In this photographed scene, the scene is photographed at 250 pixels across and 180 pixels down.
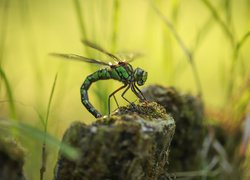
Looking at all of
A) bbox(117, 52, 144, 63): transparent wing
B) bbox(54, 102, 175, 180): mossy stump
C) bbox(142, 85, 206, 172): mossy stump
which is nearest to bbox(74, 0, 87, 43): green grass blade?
bbox(117, 52, 144, 63): transparent wing

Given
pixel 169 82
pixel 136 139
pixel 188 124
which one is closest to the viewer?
pixel 136 139

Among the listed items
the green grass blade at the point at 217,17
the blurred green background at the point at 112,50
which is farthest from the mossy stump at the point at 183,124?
the green grass blade at the point at 217,17

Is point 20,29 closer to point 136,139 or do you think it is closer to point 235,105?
point 235,105

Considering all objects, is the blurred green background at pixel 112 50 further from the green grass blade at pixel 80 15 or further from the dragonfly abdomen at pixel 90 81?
the dragonfly abdomen at pixel 90 81

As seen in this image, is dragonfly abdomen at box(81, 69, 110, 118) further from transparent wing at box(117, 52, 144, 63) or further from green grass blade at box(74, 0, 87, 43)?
green grass blade at box(74, 0, 87, 43)

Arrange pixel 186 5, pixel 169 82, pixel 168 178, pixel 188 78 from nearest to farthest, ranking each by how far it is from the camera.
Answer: pixel 168 178, pixel 169 82, pixel 188 78, pixel 186 5

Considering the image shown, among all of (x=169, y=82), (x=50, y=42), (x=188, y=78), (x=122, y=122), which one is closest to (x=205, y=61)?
(x=188, y=78)
